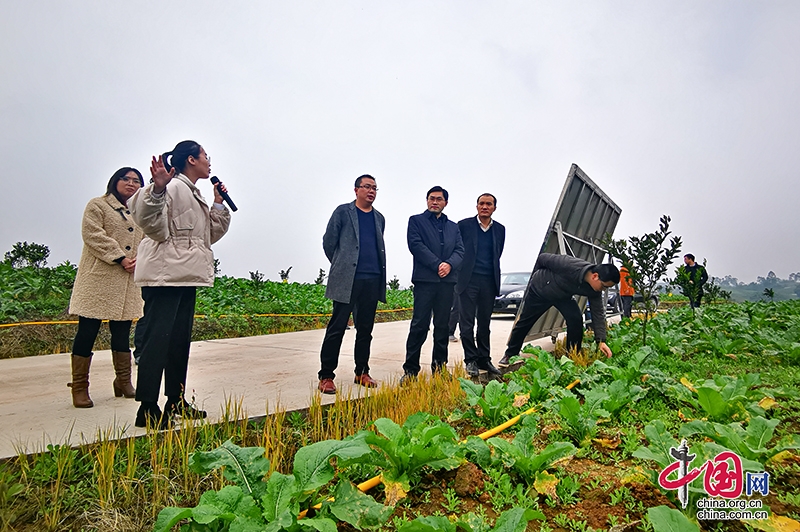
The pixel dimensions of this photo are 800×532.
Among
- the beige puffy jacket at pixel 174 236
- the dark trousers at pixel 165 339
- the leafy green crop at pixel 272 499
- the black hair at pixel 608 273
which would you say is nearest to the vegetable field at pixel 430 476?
the leafy green crop at pixel 272 499

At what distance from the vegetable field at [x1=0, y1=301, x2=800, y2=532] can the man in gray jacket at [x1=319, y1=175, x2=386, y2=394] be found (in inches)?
38.5

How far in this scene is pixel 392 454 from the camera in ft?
5.52

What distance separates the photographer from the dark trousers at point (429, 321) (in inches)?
146

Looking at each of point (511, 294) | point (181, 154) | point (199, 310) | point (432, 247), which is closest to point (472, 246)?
point (432, 247)

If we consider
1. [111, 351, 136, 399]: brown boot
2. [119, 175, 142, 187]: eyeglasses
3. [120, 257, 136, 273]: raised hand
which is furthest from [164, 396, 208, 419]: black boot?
[119, 175, 142, 187]: eyeglasses

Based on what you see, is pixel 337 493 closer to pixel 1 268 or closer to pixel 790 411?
pixel 790 411

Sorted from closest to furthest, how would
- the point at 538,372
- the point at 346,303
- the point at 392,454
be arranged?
the point at 392,454, the point at 538,372, the point at 346,303

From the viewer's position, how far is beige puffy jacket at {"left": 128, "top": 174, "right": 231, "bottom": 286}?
2271 millimetres

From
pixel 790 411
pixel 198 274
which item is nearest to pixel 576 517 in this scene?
pixel 790 411

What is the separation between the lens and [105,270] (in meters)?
2.97

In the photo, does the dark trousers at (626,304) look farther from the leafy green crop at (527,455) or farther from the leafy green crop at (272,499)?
the leafy green crop at (272,499)

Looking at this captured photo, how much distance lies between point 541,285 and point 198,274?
11.1 ft

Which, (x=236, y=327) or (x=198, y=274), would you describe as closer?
(x=198, y=274)

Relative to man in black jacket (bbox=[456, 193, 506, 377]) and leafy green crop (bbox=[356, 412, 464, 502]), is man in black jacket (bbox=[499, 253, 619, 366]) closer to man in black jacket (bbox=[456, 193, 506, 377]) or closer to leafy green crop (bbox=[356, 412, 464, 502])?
man in black jacket (bbox=[456, 193, 506, 377])
